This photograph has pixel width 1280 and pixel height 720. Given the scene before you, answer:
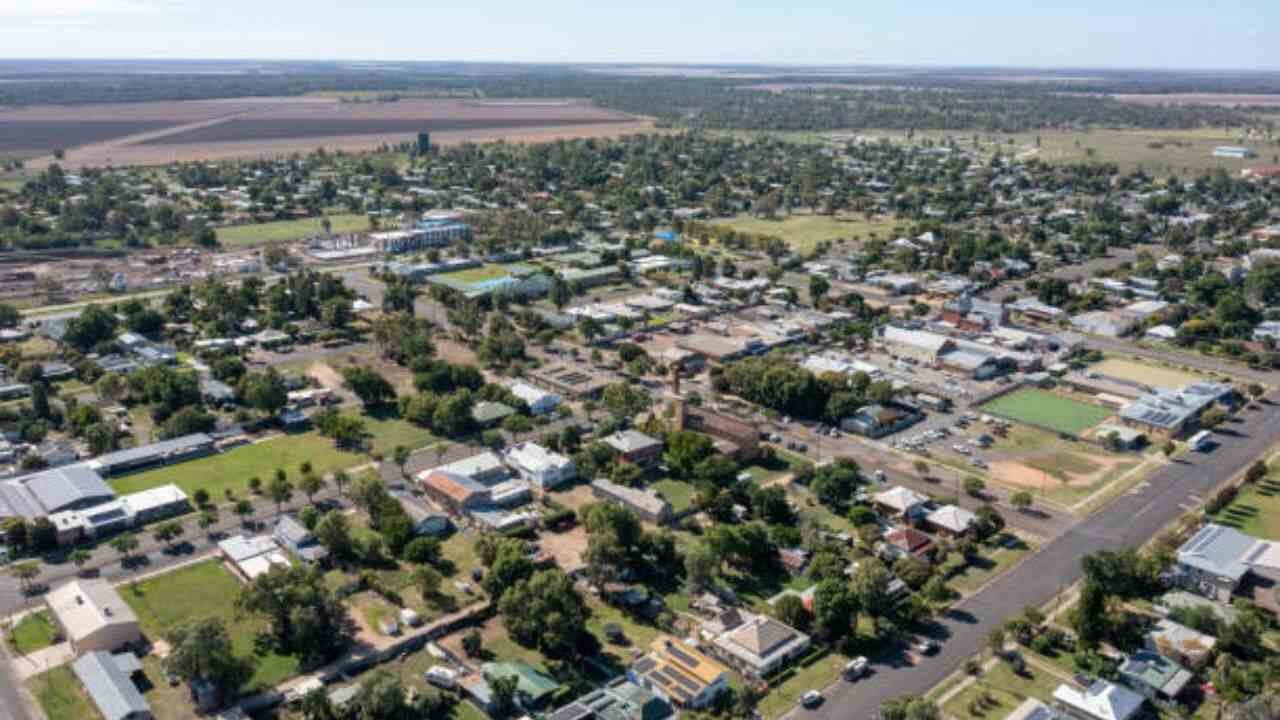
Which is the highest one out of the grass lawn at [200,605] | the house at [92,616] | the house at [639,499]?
the house at [92,616]

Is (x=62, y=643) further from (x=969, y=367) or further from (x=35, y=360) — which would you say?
(x=969, y=367)

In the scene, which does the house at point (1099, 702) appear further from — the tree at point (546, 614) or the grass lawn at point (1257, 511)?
the grass lawn at point (1257, 511)

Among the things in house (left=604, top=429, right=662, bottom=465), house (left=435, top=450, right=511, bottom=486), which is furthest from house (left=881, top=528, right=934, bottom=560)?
house (left=435, top=450, right=511, bottom=486)

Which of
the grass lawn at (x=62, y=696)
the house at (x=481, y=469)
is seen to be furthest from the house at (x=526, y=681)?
the house at (x=481, y=469)

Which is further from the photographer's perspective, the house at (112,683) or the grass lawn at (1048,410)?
the grass lawn at (1048,410)

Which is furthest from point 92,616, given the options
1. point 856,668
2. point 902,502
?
point 902,502

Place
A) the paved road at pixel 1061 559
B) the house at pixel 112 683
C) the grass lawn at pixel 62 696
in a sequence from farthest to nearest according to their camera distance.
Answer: the paved road at pixel 1061 559, the grass lawn at pixel 62 696, the house at pixel 112 683
